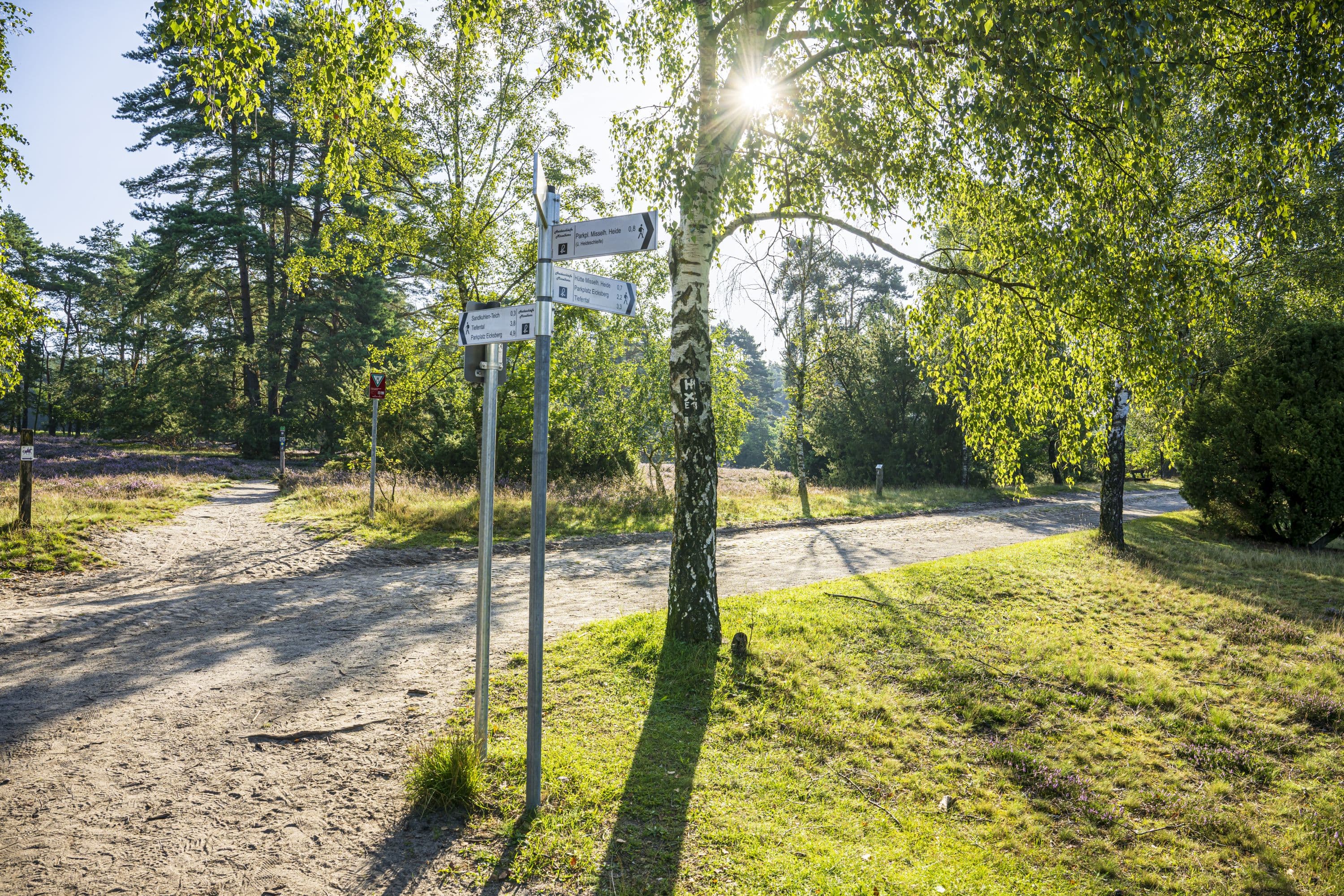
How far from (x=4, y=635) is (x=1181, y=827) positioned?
9.98 meters

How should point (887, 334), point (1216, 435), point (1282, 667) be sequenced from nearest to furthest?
point (1282, 667) < point (1216, 435) < point (887, 334)

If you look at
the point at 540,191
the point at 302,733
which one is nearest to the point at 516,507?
the point at 302,733

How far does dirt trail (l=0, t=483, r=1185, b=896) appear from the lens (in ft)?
10.3

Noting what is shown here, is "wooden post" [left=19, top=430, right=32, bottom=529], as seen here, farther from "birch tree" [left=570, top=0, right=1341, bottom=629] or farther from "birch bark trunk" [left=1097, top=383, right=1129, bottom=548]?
"birch bark trunk" [left=1097, top=383, right=1129, bottom=548]

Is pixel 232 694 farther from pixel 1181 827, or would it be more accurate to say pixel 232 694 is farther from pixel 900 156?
pixel 900 156

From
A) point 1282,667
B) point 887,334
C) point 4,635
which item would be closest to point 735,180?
point 1282,667

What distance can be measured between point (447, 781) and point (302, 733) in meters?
1.47

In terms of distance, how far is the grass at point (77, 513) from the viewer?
902 centimetres

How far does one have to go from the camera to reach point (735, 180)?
198 inches

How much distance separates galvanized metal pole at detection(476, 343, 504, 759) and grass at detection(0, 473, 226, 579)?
343 inches

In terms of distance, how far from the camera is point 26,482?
963 cm

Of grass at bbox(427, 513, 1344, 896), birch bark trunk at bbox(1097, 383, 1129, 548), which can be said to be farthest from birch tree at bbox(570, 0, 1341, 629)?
birch bark trunk at bbox(1097, 383, 1129, 548)

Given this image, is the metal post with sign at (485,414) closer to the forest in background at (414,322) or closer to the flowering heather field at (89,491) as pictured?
the forest in background at (414,322)

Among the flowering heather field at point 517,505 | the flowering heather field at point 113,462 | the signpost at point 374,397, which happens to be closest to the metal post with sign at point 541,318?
the flowering heather field at point 517,505
